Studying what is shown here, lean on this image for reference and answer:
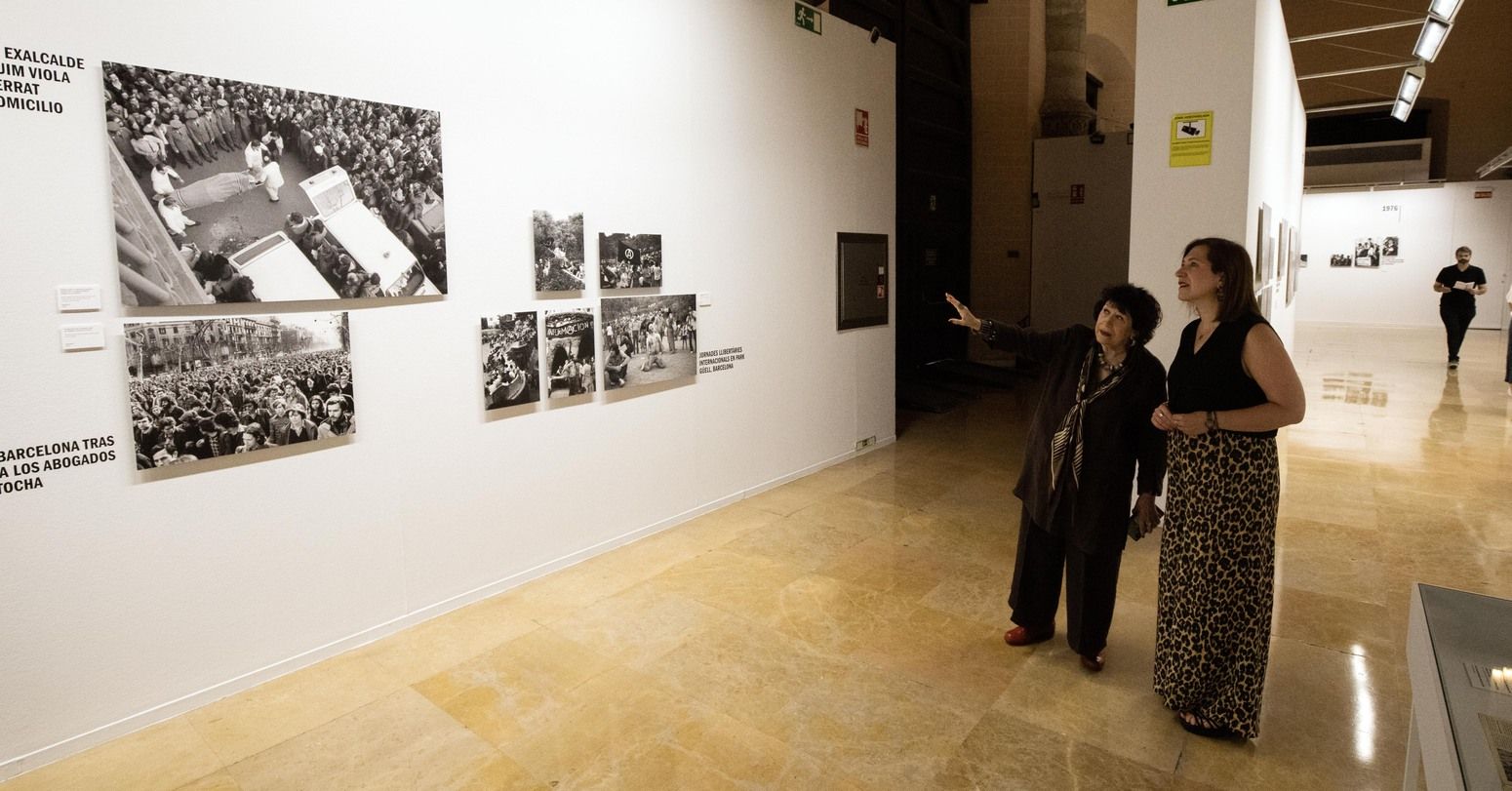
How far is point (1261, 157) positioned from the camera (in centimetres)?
593

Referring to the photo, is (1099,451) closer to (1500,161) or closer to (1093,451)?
(1093,451)

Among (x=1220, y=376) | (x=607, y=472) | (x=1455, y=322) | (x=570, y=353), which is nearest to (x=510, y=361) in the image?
(x=570, y=353)

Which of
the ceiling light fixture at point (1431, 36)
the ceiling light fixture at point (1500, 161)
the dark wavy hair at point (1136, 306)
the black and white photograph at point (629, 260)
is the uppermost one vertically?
the ceiling light fixture at point (1431, 36)

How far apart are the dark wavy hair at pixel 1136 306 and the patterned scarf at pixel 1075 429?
0.53ft

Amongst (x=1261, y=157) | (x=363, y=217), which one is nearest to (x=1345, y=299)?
(x=1261, y=157)

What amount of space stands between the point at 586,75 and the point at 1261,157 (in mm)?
4640

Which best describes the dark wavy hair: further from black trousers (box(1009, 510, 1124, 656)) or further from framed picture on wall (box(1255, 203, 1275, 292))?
framed picture on wall (box(1255, 203, 1275, 292))

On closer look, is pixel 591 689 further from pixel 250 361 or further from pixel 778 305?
pixel 778 305

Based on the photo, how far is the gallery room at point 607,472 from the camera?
2.94m

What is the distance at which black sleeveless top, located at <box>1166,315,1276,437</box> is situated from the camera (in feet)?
9.41

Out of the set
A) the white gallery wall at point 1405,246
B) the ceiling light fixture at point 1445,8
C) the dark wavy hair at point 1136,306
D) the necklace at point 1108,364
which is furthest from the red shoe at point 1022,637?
the white gallery wall at point 1405,246
